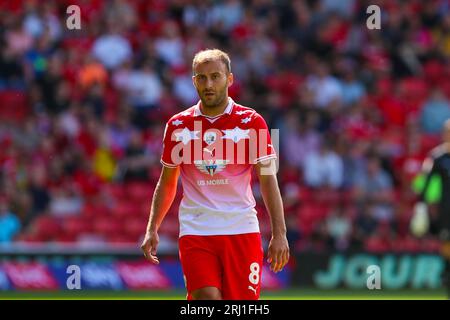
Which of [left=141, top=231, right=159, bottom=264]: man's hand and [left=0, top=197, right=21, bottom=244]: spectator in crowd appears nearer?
[left=141, top=231, right=159, bottom=264]: man's hand

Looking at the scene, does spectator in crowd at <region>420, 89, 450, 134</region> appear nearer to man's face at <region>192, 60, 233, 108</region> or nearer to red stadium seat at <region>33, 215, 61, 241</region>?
red stadium seat at <region>33, 215, 61, 241</region>

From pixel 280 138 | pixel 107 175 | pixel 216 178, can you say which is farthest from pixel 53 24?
pixel 216 178

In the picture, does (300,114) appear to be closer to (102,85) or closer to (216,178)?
(102,85)

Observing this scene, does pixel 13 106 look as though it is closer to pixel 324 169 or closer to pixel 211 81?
pixel 324 169

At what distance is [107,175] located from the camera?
1839 centimetres

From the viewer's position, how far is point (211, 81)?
24.4 feet

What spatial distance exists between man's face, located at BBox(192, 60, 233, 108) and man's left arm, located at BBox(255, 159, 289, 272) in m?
0.53

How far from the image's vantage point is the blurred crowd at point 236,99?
58.3 ft

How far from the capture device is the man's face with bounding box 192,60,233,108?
741 cm

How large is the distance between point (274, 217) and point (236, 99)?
12.1m

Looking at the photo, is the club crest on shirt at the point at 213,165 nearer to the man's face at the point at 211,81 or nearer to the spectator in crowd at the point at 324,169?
the man's face at the point at 211,81

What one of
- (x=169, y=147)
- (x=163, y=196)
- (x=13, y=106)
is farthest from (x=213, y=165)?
(x=13, y=106)

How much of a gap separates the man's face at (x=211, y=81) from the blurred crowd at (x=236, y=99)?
968cm

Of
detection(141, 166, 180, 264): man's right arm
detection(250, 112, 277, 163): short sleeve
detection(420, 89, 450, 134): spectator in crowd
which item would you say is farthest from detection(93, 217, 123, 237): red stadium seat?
detection(250, 112, 277, 163): short sleeve
